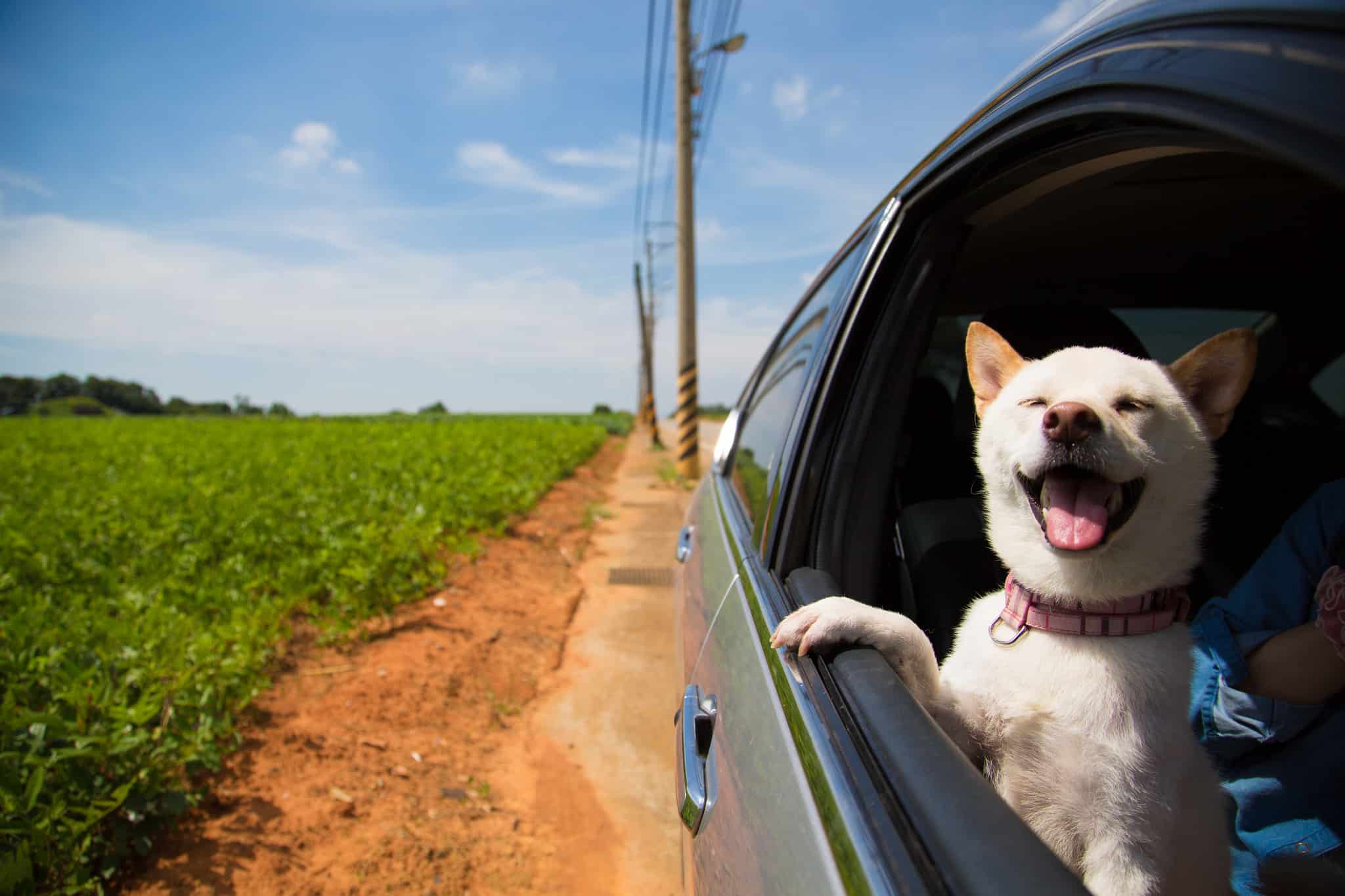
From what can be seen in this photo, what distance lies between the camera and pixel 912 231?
169 cm

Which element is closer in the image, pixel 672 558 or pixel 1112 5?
pixel 1112 5

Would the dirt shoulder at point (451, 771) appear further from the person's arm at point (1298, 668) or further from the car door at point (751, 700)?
the person's arm at point (1298, 668)

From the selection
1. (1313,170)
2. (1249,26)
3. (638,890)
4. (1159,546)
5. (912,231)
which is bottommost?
(638,890)

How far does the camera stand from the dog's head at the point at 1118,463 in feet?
3.21

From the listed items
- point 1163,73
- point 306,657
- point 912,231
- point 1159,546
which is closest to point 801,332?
point 912,231

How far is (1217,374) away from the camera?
3.47 ft

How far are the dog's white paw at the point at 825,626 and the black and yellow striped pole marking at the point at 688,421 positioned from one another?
12.4 metres

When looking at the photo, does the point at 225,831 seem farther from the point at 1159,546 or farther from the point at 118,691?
the point at 1159,546

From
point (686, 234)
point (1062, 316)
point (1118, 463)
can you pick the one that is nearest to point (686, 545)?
point (1062, 316)

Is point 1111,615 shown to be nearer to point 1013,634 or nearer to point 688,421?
point 1013,634

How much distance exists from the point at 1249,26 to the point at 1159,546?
0.73 metres

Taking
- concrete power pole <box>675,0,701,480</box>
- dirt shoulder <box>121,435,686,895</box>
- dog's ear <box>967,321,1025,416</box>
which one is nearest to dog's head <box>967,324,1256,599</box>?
dog's ear <box>967,321,1025,416</box>

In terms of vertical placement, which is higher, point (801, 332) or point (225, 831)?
point (801, 332)

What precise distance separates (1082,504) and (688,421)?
12.8m
